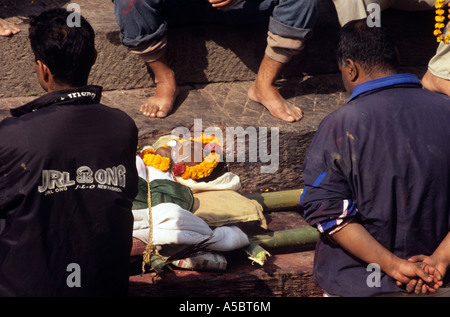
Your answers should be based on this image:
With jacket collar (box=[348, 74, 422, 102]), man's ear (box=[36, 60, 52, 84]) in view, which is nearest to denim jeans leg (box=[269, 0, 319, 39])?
jacket collar (box=[348, 74, 422, 102])

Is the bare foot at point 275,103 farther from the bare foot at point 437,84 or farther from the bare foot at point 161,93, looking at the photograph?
the bare foot at point 437,84

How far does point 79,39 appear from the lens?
268 centimetres

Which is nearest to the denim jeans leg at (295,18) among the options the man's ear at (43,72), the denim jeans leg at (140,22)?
the denim jeans leg at (140,22)

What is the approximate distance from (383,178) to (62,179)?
135cm

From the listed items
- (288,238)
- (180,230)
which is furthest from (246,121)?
(180,230)

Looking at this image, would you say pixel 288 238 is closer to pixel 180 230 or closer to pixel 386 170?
pixel 180 230

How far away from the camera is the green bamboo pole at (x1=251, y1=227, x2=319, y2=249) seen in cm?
430

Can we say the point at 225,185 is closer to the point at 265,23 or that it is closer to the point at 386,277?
the point at 265,23

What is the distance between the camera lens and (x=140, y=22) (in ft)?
15.8

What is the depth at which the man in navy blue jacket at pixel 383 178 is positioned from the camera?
2760 millimetres

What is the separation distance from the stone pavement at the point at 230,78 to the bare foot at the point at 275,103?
0.19 ft

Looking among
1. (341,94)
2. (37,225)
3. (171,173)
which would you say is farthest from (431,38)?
(37,225)

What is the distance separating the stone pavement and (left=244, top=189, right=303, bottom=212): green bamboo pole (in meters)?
0.09
